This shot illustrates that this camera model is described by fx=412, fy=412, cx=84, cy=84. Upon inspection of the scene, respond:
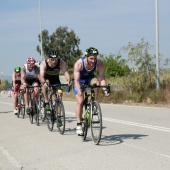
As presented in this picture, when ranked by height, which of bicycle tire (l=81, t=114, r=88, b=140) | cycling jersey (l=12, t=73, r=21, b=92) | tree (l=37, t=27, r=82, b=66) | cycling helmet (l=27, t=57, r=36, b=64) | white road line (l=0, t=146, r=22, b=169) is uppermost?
tree (l=37, t=27, r=82, b=66)

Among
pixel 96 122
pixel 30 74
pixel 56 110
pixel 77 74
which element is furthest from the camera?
pixel 30 74

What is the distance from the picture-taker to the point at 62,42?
70.3 metres

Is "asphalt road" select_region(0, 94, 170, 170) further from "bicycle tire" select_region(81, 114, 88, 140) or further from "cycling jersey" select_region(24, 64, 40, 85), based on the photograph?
"cycling jersey" select_region(24, 64, 40, 85)

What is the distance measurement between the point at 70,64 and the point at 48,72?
59463 millimetres

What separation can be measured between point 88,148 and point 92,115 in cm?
69

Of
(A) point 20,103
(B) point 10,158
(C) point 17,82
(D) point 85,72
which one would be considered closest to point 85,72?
(D) point 85,72

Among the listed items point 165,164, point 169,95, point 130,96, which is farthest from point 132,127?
point 130,96

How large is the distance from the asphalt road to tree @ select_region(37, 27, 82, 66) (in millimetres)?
59272

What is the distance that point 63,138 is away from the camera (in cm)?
872

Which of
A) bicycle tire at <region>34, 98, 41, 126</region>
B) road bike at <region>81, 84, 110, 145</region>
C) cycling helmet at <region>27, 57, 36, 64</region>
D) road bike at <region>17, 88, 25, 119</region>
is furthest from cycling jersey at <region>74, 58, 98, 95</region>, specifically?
road bike at <region>17, 88, 25, 119</region>

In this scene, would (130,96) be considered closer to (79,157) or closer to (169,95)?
(169,95)

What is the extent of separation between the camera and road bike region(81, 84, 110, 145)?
7.64 meters

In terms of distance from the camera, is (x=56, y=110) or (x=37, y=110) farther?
(x=37, y=110)

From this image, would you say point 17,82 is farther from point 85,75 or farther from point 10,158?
point 10,158
